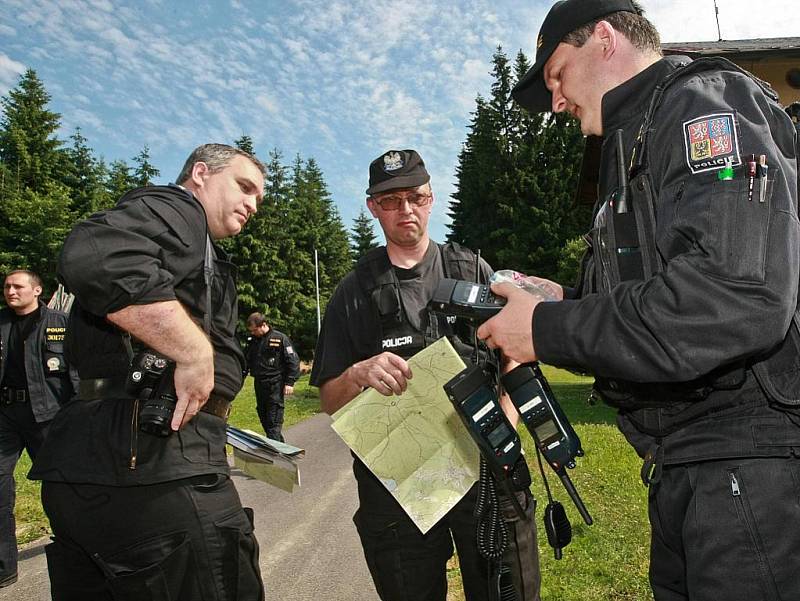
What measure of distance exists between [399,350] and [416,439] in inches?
20.4

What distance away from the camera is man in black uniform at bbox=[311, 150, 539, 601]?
2686mm

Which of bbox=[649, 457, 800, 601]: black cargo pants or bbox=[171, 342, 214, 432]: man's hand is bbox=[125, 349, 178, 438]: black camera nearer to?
bbox=[171, 342, 214, 432]: man's hand

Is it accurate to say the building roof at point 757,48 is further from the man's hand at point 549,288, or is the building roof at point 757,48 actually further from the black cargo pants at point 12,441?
the black cargo pants at point 12,441

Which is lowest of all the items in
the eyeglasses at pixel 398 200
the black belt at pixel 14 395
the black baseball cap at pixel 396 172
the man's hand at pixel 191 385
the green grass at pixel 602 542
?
the green grass at pixel 602 542

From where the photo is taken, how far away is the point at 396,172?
10.3 ft

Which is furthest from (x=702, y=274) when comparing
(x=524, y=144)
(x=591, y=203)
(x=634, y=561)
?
(x=524, y=144)

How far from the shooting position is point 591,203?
8.55 ft

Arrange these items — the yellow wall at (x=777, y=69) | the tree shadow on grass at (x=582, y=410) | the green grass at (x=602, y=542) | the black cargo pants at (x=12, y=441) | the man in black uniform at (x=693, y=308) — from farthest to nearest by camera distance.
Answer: the yellow wall at (x=777, y=69) < the tree shadow on grass at (x=582, y=410) < the black cargo pants at (x=12, y=441) < the green grass at (x=602, y=542) < the man in black uniform at (x=693, y=308)

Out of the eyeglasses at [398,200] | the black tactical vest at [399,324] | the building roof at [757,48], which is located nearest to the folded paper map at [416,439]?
the black tactical vest at [399,324]

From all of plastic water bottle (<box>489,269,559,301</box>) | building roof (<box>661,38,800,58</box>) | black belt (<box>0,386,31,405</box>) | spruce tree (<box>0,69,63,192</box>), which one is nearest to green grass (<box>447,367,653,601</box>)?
plastic water bottle (<box>489,269,559,301</box>)

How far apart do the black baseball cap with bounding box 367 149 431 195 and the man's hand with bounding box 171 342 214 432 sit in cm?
133

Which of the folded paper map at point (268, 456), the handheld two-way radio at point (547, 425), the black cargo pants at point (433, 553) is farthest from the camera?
the folded paper map at point (268, 456)

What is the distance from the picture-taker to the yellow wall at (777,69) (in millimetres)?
14422

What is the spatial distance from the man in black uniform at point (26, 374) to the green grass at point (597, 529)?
1075mm
